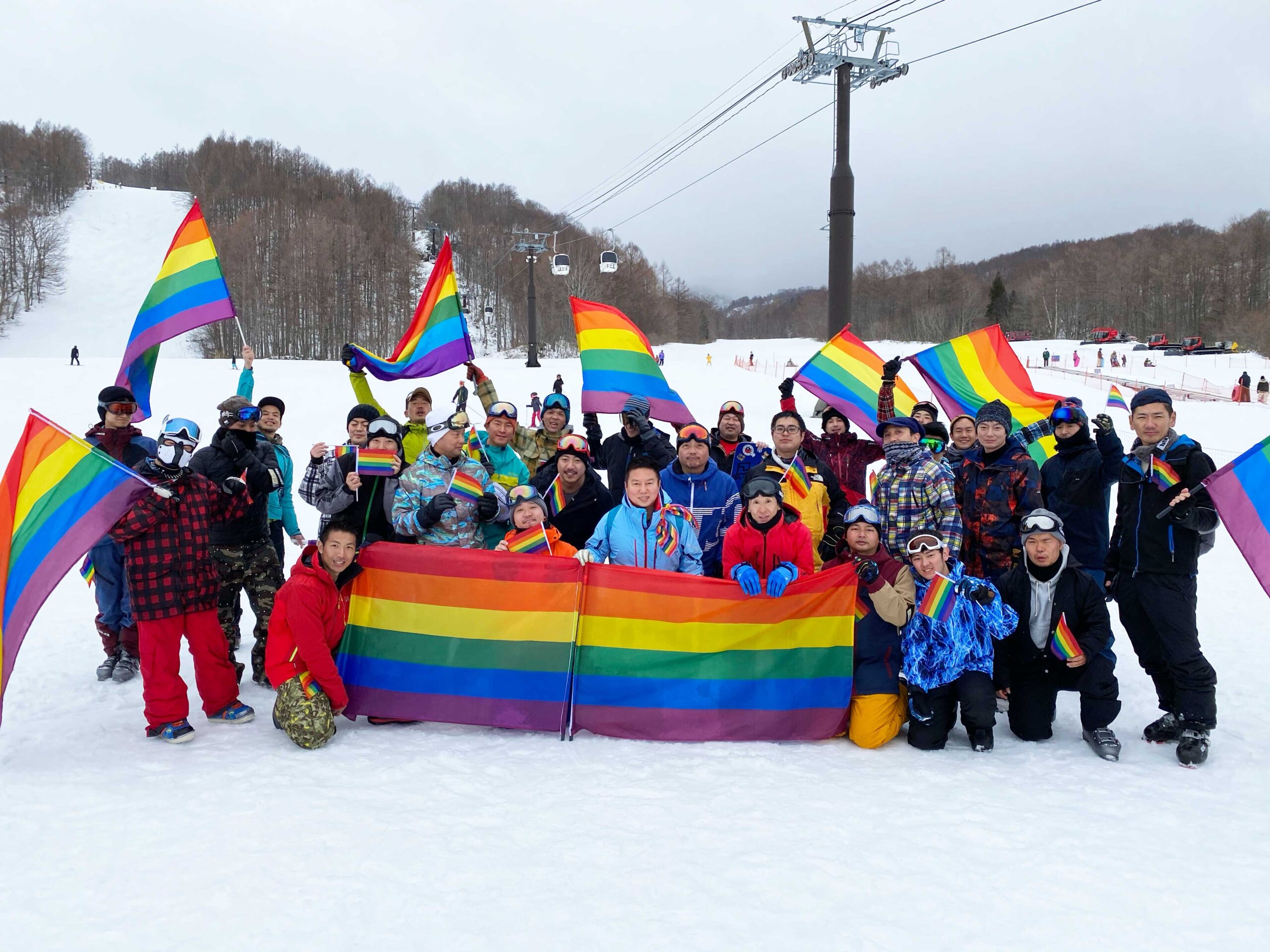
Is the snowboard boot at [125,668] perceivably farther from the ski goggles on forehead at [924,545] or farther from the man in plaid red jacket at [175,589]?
the ski goggles on forehead at [924,545]

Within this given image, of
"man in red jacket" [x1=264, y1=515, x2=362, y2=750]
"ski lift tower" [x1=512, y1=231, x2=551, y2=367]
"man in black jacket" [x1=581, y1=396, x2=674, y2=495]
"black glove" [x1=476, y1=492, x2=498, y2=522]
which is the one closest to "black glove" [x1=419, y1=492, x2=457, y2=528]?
"black glove" [x1=476, y1=492, x2=498, y2=522]

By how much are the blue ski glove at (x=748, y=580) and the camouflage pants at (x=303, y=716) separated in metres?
2.37

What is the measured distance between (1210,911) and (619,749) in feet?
8.53

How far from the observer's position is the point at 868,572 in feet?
14.3

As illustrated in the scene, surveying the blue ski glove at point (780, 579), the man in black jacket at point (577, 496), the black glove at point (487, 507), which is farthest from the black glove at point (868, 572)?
the black glove at point (487, 507)

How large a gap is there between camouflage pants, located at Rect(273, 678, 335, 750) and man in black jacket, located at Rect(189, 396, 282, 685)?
2.71ft

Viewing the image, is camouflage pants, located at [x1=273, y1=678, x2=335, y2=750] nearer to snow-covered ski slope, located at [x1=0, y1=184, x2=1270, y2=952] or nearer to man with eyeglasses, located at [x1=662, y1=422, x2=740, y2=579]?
snow-covered ski slope, located at [x1=0, y1=184, x2=1270, y2=952]

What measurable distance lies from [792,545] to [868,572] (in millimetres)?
457

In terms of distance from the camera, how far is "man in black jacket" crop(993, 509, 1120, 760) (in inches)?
168

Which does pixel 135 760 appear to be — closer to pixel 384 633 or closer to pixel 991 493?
pixel 384 633

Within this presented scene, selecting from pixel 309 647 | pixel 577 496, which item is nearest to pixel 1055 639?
pixel 577 496

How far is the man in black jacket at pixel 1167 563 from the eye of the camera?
163 inches

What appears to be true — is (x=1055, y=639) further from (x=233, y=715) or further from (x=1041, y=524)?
(x=233, y=715)

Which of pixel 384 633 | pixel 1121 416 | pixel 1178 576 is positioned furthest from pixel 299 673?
pixel 1121 416
